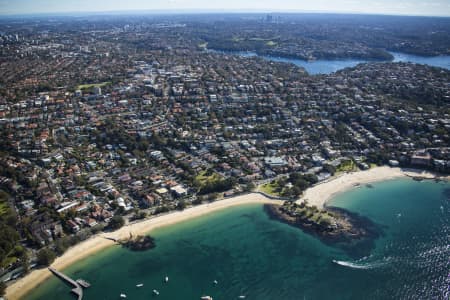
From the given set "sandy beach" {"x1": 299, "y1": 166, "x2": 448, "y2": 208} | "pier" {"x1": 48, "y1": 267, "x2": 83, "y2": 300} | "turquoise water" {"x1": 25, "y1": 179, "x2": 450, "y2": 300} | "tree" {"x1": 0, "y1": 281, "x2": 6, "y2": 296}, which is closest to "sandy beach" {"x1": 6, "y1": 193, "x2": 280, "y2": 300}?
"tree" {"x1": 0, "y1": 281, "x2": 6, "y2": 296}

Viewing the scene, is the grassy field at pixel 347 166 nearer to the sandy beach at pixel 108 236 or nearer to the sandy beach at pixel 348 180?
the sandy beach at pixel 348 180

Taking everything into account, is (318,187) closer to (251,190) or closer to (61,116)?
(251,190)

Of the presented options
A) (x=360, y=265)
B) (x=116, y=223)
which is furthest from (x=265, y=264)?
(x=116, y=223)

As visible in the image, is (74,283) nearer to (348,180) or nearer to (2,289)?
(2,289)

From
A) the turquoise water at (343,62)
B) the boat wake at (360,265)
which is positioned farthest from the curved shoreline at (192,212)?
the turquoise water at (343,62)

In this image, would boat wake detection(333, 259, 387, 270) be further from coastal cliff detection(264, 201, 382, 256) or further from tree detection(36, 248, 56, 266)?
tree detection(36, 248, 56, 266)

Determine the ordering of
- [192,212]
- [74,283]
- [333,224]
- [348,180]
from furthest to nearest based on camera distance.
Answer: [348,180], [192,212], [333,224], [74,283]
